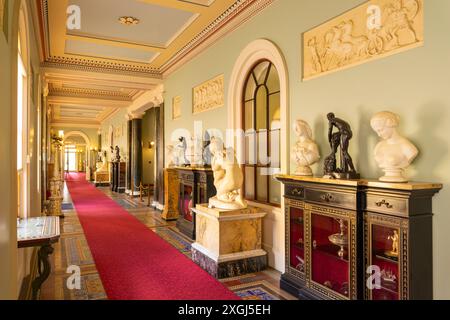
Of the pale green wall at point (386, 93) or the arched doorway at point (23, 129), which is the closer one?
the pale green wall at point (386, 93)

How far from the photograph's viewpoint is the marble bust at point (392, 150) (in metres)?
2.96

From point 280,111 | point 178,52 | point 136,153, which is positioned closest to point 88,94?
point 136,153

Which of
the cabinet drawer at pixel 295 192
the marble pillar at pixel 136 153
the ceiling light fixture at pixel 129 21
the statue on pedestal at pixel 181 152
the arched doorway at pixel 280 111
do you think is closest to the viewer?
the cabinet drawer at pixel 295 192

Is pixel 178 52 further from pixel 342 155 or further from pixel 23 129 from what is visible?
pixel 342 155

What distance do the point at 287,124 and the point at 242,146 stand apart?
4.71 feet

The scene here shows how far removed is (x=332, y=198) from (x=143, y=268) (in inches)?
119

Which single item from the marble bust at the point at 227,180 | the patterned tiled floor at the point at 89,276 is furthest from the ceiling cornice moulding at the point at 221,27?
the patterned tiled floor at the point at 89,276

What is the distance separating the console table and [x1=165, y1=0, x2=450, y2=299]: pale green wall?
3221mm

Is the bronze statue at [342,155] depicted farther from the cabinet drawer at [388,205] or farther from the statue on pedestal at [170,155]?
the statue on pedestal at [170,155]

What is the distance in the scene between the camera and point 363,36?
12.1 feet

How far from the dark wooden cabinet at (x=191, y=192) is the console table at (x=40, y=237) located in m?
3.08

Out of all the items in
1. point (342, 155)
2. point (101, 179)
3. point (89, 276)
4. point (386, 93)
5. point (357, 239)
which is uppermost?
point (386, 93)
